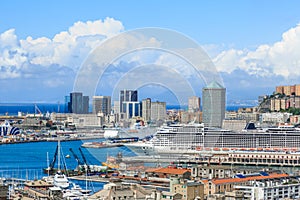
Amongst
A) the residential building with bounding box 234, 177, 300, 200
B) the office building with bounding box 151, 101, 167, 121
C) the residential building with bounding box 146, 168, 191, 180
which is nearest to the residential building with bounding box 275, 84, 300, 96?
the office building with bounding box 151, 101, 167, 121

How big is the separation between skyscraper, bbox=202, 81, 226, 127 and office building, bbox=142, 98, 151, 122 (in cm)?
161

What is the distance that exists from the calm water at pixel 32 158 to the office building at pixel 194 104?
80.4 inches

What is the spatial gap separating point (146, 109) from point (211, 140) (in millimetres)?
2110

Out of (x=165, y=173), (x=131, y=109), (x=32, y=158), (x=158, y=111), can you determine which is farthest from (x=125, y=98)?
(x=165, y=173)

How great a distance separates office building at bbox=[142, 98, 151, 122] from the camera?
72.6 feet

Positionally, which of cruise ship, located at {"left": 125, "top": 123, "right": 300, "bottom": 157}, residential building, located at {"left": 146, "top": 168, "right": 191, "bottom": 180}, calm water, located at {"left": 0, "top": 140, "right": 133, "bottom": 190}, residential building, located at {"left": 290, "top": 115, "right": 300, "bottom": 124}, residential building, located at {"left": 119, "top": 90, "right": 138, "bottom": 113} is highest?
residential building, located at {"left": 119, "top": 90, "right": 138, "bottom": 113}

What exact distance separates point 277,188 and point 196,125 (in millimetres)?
11256

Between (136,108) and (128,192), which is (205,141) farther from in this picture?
(128,192)

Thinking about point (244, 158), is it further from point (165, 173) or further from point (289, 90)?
point (289, 90)

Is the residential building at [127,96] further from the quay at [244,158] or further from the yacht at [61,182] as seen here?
the yacht at [61,182]

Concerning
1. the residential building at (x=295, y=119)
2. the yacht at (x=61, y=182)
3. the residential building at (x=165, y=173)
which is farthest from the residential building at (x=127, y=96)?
Answer: the residential building at (x=295, y=119)

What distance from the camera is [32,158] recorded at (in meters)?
19.9

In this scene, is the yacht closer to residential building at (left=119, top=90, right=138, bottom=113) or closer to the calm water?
the calm water

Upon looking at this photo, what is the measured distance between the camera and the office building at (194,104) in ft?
64.2
